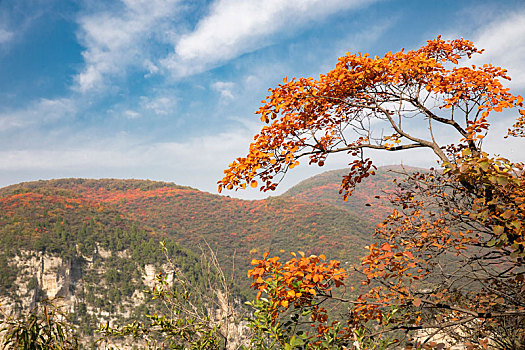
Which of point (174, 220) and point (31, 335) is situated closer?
point (31, 335)

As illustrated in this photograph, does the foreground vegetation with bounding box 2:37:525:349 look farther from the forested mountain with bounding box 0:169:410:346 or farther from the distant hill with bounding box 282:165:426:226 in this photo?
the distant hill with bounding box 282:165:426:226

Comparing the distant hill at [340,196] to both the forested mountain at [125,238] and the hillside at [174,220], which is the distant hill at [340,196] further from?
the forested mountain at [125,238]

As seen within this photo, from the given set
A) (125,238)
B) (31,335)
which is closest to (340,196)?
(125,238)

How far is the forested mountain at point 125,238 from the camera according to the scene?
42.3 m

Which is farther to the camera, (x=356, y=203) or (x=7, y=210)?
(x=356, y=203)

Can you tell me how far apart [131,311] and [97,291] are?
24.0 feet

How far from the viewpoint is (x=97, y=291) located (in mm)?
45469

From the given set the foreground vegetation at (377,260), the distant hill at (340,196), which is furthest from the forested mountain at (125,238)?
the distant hill at (340,196)

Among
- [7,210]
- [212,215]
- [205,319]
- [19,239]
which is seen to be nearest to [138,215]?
[212,215]

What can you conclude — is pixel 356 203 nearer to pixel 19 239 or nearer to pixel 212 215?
pixel 212 215

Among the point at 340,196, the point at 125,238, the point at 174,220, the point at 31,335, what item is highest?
the point at 31,335

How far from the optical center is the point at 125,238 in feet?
179

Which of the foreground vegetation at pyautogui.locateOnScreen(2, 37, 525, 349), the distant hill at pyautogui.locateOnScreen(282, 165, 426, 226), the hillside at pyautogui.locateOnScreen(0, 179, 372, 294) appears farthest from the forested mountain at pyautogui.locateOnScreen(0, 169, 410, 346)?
the distant hill at pyautogui.locateOnScreen(282, 165, 426, 226)

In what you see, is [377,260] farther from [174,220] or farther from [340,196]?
[340,196]
